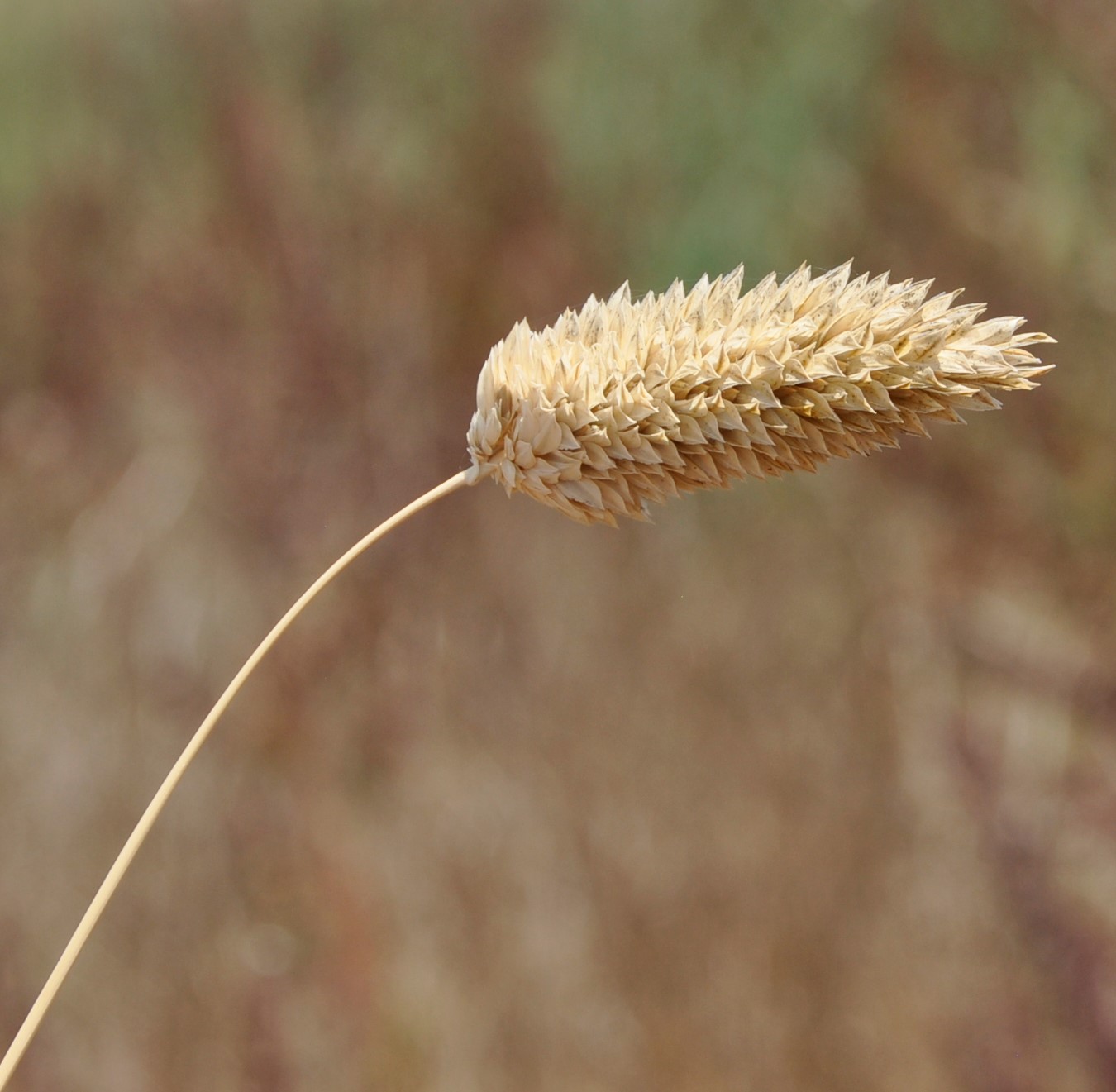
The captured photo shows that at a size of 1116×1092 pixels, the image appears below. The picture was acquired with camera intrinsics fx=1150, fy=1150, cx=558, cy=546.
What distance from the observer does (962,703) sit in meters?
1.34

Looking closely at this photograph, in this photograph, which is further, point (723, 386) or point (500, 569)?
point (500, 569)

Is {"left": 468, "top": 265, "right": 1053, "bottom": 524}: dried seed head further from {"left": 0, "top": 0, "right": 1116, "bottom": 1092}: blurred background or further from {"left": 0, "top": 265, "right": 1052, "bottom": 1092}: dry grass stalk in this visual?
{"left": 0, "top": 0, "right": 1116, "bottom": 1092}: blurred background

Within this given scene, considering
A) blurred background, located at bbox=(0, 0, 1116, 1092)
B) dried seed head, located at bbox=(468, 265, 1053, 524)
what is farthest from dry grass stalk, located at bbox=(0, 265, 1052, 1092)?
blurred background, located at bbox=(0, 0, 1116, 1092)

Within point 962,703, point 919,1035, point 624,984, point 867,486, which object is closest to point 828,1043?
point 919,1035

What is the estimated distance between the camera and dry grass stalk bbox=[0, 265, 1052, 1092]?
1.55ft

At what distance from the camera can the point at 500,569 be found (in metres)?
1.38

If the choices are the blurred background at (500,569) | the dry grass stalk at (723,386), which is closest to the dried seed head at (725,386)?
the dry grass stalk at (723,386)

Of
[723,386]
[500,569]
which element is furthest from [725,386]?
[500,569]

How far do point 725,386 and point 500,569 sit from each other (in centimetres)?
90

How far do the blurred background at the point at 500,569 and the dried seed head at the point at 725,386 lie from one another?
87 cm

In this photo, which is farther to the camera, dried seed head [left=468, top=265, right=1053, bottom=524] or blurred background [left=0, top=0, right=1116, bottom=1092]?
blurred background [left=0, top=0, right=1116, bottom=1092]

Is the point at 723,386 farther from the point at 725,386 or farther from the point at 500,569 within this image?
the point at 500,569

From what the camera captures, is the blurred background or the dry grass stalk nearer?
the dry grass stalk

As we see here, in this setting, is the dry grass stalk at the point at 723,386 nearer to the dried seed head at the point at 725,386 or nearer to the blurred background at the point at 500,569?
the dried seed head at the point at 725,386
